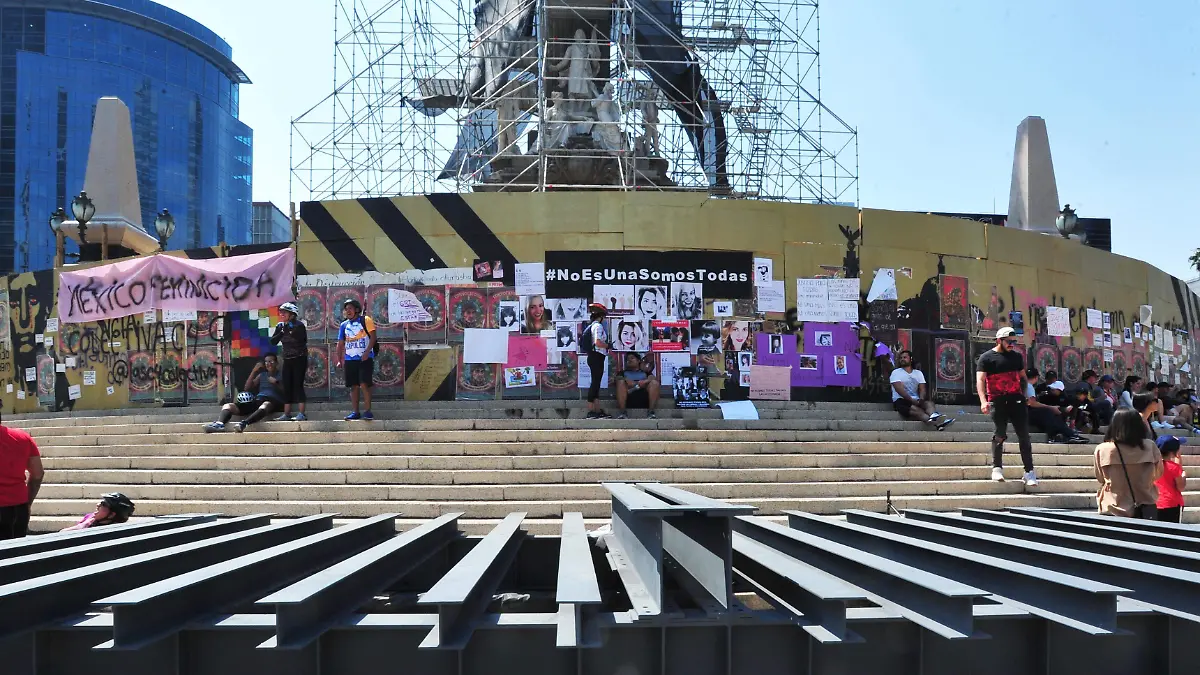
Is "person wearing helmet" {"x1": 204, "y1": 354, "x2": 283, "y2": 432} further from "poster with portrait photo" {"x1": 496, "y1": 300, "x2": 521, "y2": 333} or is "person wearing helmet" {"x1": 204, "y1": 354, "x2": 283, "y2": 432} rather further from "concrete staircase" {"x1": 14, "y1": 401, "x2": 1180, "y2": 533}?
"poster with portrait photo" {"x1": 496, "y1": 300, "x2": 521, "y2": 333}

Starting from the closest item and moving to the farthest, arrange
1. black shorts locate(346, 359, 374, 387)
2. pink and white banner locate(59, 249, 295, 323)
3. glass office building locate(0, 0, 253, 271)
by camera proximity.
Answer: black shorts locate(346, 359, 374, 387)
pink and white banner locate(59, 249, 295, 323)
glass office building locate(0, 0, 253, 271)

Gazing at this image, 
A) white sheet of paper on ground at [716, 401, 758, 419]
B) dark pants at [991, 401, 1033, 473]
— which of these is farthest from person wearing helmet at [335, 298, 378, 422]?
dark pants at [991, 401, 1033, 473]

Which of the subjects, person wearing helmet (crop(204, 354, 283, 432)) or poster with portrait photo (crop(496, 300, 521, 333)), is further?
poster with portrait photo (crop(496, 300, 521, 333))

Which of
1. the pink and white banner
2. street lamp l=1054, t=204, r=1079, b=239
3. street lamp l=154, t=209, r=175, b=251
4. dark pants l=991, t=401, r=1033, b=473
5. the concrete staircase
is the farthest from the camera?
street lamp l=154, t=209, r=175, b=251

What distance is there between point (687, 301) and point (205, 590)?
12819 millimetres

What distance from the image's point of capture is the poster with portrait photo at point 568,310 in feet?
52.4

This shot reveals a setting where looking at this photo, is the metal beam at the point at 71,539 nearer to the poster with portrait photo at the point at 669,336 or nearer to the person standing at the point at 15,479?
the person standing at the point at 15,479

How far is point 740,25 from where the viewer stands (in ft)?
91.8

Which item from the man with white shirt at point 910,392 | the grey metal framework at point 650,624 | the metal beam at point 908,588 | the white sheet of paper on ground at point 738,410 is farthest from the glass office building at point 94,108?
the metal beam at point 908,588

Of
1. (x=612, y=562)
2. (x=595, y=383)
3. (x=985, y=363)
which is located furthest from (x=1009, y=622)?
(x=595, y=383)

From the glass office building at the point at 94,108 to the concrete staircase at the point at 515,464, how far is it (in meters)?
68.7

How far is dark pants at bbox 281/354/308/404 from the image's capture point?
47.8 feet

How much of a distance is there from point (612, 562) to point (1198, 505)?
370 inches

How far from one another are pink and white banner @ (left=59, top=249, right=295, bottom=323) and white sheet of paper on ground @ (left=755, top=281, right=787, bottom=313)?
7.58m
